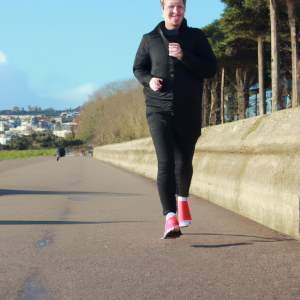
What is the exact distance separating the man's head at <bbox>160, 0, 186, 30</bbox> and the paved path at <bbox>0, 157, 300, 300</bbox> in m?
1.95

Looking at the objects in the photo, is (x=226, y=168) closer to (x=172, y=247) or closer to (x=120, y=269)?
(x=172, y=247)

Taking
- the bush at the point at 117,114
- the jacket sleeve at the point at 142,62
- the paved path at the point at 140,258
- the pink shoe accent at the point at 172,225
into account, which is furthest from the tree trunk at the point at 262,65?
the pink shoe accent at the point at 172,225

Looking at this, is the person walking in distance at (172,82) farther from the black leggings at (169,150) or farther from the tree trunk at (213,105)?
the tree trunk at (213,105)

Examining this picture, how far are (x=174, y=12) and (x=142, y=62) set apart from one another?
524mm

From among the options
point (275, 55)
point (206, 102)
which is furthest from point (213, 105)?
point (275, 55)

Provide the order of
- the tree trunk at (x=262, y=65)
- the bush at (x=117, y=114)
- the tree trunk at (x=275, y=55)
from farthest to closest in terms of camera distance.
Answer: the bush at (x=117, y=114), the tree trunk at (x=262, y=65), the tree trunk at (x=275, y=55)

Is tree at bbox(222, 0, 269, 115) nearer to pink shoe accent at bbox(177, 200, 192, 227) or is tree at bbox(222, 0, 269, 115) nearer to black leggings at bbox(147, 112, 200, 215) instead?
black leggings at bbox(147, 112, 200, 215)

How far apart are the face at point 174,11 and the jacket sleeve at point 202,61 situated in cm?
26

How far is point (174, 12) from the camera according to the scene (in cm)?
402

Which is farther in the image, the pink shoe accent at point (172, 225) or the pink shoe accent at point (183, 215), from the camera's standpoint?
the pink shoe accent at point (183, 215)

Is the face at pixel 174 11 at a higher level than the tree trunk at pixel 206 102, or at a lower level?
lower

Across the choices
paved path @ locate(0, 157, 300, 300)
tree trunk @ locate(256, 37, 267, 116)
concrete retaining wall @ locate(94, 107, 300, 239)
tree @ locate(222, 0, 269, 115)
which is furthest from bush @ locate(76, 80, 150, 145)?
paved path @ locate(0, 157, 300, 300)

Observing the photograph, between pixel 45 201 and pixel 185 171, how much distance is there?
3.73 m

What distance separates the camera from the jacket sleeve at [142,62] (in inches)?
163
